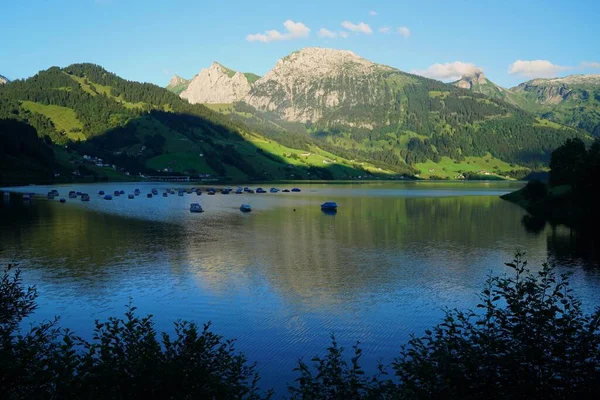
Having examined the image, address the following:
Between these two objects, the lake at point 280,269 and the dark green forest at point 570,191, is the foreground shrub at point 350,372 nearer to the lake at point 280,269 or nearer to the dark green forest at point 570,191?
the lake at point 280,269

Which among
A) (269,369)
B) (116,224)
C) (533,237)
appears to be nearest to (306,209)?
(116,224)

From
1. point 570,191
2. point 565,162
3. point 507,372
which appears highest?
point 565,162

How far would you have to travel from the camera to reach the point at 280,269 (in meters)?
57.4

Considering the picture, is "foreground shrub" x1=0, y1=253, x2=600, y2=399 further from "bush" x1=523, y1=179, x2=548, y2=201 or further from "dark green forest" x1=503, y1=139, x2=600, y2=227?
"bush" x1=523, y1=179, x2=548, y2=201

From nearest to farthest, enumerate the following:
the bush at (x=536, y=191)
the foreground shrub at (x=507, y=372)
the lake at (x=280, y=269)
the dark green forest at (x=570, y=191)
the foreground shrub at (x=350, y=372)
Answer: the foreground shrub at (x=350, y=372) < the foreground shrub at (x=507, y=372) < the lake at (x=280, y=269) < the dark green forest at (x=570, y=191) < the bush at (x=536, y=191)

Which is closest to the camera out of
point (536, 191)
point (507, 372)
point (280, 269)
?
point (507, 372)

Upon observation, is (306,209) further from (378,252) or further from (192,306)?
(192,306)

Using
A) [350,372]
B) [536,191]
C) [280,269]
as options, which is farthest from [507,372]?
[536,191]

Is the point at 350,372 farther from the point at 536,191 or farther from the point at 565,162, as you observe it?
the point at 536,191

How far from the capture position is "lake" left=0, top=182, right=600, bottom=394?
3562 cm

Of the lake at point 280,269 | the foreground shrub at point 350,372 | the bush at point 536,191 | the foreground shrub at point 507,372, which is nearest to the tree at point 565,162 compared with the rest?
the bush at point 536,191

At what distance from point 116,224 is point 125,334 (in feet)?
278

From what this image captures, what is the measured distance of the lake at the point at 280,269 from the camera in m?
35.6

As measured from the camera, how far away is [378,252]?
69688 mm
